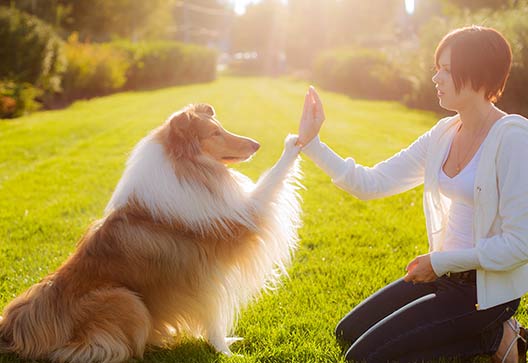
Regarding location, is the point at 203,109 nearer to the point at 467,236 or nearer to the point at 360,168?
the point at 360,168

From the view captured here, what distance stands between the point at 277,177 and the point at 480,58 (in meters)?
1.49

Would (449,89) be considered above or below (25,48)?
above

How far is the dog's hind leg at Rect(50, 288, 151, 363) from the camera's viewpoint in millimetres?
3209

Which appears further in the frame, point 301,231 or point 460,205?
point 301,231

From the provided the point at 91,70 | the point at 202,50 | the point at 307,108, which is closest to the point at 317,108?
the point at 307,108

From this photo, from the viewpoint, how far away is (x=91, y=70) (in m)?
22.5

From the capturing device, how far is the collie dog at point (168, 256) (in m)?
3.26

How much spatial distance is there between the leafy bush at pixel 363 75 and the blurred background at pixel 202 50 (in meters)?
0.06

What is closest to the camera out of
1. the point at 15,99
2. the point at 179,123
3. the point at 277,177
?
the point at 179,123

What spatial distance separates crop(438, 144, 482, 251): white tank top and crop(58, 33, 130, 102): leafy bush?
19335 millimetres

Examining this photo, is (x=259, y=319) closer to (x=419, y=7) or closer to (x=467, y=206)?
(x=467, y=206)

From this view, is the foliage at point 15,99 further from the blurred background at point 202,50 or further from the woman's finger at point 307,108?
the woman's finger at point 307,108

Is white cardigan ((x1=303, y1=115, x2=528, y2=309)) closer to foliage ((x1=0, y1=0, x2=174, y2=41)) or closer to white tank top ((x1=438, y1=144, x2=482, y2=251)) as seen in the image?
white tank top ((x1=438, y1=144, x2=482, y2=251))

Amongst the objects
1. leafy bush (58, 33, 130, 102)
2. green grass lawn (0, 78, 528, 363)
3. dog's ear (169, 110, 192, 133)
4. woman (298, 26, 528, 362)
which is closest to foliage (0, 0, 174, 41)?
leafy bush (58, 33, 130, 102)
